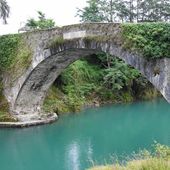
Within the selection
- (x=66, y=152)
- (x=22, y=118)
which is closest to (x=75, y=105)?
(x=22, y=118)

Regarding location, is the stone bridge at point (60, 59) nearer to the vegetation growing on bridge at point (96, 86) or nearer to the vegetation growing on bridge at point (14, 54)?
the vegetation growing on bridge at point (14, 54)

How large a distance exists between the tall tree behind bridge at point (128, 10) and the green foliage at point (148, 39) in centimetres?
1951

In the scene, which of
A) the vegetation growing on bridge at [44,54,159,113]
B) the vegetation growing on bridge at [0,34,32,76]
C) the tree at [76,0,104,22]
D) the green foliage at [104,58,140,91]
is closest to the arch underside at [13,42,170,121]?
the vegetation growing on bridge at [0,34,32,76]

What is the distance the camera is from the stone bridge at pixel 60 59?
11.8 m

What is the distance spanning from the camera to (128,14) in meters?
34.3

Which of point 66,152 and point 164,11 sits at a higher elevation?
point 164,11

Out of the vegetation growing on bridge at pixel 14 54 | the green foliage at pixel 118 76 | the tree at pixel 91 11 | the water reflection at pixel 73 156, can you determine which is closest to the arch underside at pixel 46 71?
the vegetation growing on bridge at pixel 14 54

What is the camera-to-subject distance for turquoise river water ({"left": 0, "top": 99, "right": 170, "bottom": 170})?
12555 mm

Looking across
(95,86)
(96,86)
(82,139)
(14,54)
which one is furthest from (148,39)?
(96,86)

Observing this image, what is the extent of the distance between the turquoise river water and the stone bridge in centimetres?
160

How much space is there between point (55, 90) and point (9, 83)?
454 cm

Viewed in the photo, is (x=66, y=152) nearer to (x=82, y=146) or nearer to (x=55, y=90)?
(x=82, y=146)

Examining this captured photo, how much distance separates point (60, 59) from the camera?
16.8 meters

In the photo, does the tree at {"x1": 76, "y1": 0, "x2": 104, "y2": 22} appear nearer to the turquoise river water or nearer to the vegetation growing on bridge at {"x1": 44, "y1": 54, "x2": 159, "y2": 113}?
the vegetation growing on bridge at {"x1": 44, "y1": 54, "x2": 159, "y2": 113}
